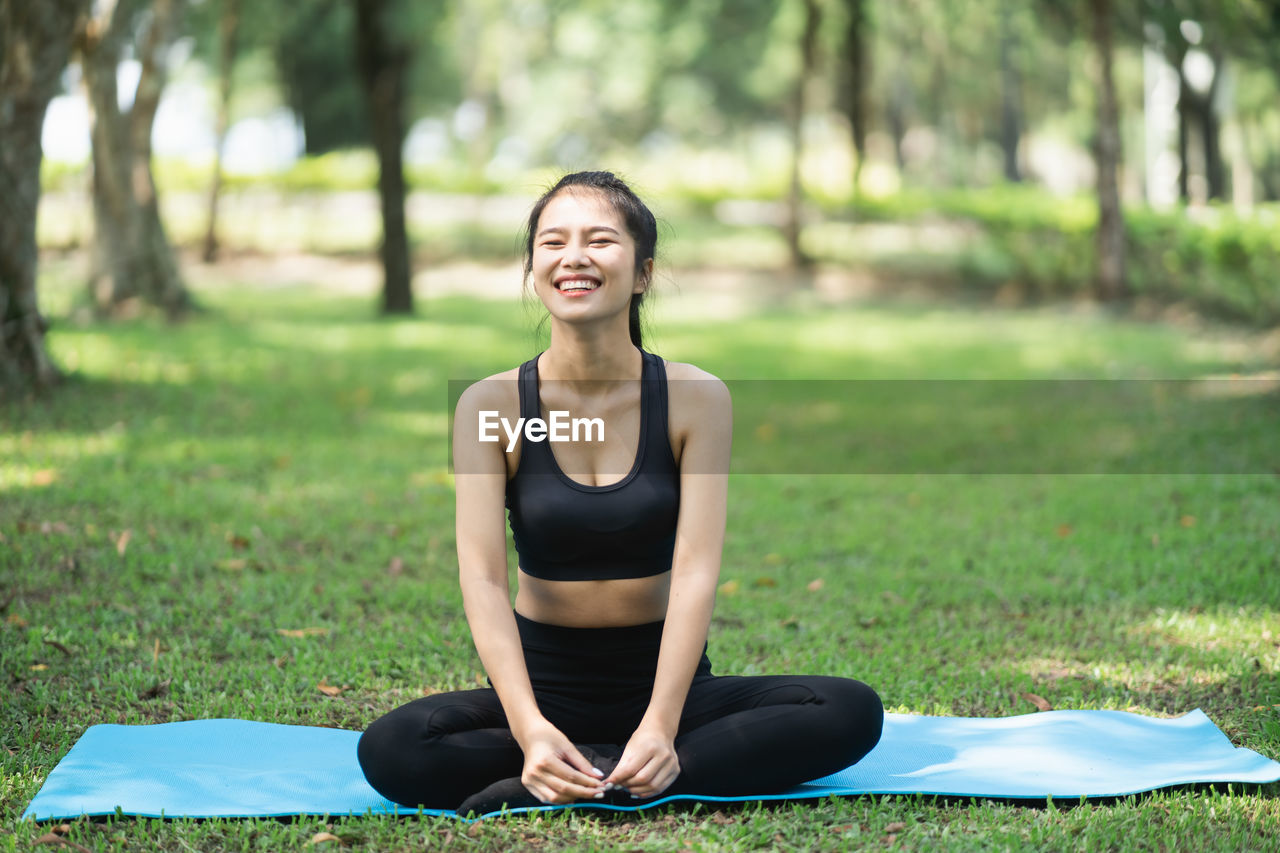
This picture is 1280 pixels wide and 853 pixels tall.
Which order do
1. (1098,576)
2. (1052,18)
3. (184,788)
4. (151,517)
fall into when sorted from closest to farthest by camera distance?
(184,788) → (1098,576) → (151,517) → (1052,18)

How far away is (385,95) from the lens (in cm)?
1471

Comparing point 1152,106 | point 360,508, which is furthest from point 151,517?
point 1152,106

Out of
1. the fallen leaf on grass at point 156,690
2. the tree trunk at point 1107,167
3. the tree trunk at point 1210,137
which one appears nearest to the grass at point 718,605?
the fallen leaf on grass at point 156,690

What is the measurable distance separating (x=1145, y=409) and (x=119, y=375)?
7.71 meters

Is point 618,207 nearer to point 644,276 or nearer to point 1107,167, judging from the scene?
point 644,276

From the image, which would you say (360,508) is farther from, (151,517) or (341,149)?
(341,149)

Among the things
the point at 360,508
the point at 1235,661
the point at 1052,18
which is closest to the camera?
the point at 1235,661

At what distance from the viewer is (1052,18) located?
63.1ft

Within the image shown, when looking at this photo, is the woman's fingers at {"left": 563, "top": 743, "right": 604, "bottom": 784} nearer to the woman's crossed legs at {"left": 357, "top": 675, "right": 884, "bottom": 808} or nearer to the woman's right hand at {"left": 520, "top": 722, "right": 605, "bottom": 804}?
the woman's right hand at {"left": 520, "top": 722, "right": 605, "bottom": 804}

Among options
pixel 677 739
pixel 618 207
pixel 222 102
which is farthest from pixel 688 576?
pixel 222 102

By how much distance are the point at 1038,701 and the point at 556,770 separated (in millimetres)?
1850

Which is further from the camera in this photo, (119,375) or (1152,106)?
(1152,106)

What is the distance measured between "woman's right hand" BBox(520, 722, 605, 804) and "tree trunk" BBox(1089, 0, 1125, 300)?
1562 centimetres

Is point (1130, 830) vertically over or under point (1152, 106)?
under
